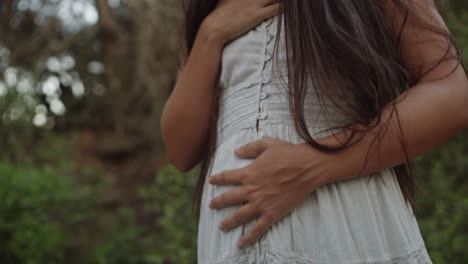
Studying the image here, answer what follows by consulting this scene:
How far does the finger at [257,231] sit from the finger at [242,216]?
24mm

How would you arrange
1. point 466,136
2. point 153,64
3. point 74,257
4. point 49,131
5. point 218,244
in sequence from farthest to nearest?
point 49,131, point 153,64, point 74,257, point 466,136, point 218,244

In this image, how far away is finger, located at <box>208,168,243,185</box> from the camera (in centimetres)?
106

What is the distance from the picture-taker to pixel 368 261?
975mm

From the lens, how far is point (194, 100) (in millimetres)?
1235

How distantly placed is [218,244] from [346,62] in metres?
0.40

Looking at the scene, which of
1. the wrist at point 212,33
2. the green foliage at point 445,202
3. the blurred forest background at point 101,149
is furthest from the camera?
the blurred forest background at point 101,149

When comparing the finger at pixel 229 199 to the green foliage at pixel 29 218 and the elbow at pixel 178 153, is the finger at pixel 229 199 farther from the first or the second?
the green foliage at pixel 29 218

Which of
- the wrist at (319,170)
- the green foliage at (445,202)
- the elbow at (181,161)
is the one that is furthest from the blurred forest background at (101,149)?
the wrist at (319,170)

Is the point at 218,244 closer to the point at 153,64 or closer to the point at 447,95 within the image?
the point at 447,95

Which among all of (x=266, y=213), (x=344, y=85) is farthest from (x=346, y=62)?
(x=266, y=213)

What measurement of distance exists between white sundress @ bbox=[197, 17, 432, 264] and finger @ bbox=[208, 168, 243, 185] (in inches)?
0.9

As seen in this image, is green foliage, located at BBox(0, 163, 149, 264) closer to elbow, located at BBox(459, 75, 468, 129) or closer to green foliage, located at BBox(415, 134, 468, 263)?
green foliage, located at BBox(415, 134, 468, 263)

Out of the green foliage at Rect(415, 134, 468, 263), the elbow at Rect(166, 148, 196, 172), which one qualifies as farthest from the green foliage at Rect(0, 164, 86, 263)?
the elbow at Rect(166, 148, 196, 172)

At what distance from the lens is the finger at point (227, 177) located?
1.06 m
